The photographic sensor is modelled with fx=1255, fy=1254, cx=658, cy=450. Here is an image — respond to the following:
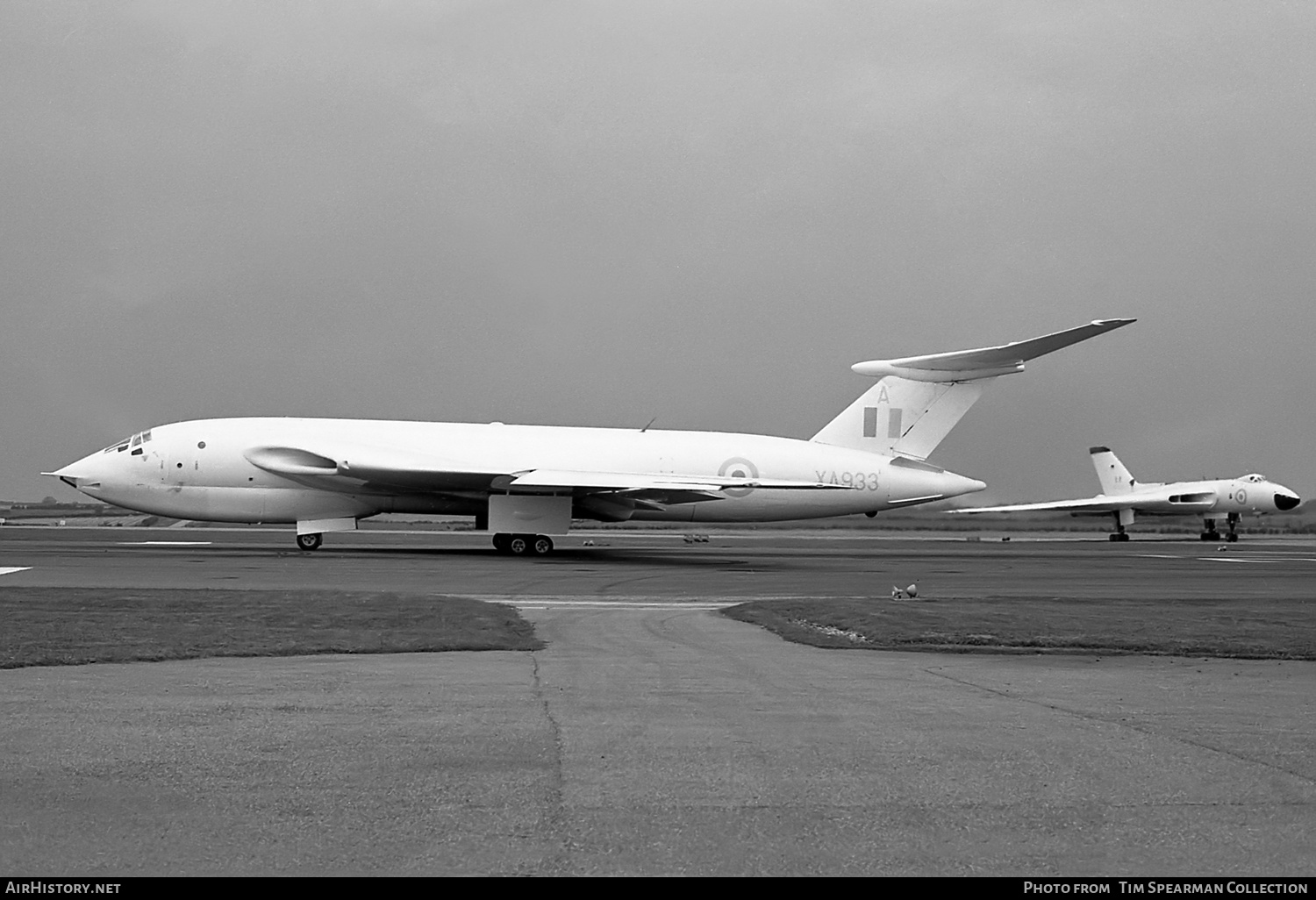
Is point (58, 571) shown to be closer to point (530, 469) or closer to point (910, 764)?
point (530, 469)

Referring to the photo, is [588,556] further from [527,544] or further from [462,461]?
[462,461]

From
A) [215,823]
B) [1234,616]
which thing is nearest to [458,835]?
[215,823]

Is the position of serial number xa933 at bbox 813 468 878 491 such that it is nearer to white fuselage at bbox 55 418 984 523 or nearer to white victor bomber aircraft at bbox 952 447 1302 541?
white fuselage at bbox 55 418 984 523

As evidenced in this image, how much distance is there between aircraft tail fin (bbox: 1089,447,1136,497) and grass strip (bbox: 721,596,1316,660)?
1951 inches

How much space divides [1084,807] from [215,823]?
3737 millimetres

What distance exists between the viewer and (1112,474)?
67.4 meters

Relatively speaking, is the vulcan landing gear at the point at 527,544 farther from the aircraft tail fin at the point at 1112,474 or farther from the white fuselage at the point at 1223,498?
the aircraft tail fin at the point at 1112,474

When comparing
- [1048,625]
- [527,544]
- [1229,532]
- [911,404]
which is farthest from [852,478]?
[1229,532]

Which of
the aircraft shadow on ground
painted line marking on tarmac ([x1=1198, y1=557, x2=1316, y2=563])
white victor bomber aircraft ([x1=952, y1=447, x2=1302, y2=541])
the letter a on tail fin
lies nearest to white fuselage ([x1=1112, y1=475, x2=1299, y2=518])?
white victor bomber aircraft ([x1=952, y1=447, x2=1302, y2=541])

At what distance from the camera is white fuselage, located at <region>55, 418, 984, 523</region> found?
33219 millimetres

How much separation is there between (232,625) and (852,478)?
24827 mm

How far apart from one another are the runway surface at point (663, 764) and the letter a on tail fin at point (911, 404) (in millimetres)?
24880

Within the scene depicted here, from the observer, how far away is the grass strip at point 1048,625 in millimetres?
13086

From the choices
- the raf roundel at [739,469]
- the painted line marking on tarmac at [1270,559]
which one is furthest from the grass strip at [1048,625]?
the painted line marking on tarmac at [1270,559]
